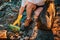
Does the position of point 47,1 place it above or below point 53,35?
above

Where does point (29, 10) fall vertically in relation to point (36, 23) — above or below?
above

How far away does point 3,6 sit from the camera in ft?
6.87

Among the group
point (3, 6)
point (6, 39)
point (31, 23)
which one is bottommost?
point (6, 39)

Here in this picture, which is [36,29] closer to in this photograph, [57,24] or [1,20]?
[57,24]

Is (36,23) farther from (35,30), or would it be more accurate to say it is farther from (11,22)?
(11,22)

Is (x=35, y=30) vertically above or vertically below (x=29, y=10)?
below

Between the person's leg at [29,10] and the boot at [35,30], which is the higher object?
the person's leg at [29,10]

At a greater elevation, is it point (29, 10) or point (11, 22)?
point (29, 10)

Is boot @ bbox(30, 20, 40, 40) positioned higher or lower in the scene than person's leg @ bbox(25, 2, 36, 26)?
lower

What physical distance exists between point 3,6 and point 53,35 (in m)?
0.51

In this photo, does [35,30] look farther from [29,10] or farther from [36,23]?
[29,10]

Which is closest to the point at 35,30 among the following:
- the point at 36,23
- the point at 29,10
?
the point at 36,23

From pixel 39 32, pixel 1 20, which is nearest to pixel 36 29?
pixel 39 32

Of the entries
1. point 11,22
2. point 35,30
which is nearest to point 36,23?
point 35,30
